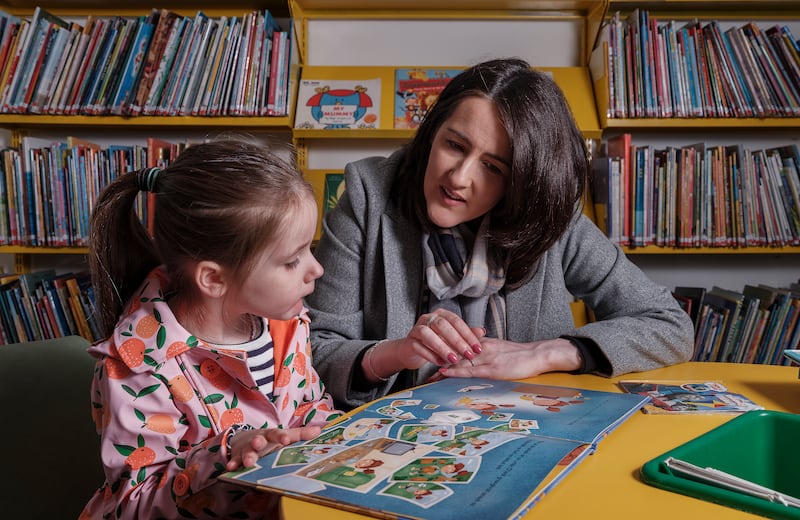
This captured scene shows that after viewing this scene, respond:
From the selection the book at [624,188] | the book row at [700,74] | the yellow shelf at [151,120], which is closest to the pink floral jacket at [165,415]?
Result: the yellow shelf at [151,120]

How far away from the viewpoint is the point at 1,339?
2211 millimetres

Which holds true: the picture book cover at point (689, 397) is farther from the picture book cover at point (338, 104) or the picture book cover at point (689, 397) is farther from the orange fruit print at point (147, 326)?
the picture book cover at point (338, 104)

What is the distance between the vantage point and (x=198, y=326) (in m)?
0.91

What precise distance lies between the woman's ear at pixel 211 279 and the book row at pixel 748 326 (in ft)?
5.78

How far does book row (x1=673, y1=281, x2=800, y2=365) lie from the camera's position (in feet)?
6.88

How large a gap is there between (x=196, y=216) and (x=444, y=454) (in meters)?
0.47

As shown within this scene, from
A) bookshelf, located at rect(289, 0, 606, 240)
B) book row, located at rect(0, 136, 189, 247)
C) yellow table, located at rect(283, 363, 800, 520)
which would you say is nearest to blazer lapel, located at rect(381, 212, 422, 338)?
yellow table, located at rect(283, 363, 800, 520)

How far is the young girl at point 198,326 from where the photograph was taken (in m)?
0.76

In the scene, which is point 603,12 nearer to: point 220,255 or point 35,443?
point 220,255

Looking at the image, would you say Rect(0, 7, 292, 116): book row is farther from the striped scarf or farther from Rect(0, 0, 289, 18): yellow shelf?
the striped scarf

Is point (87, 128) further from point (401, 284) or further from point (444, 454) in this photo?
point (444, 454)

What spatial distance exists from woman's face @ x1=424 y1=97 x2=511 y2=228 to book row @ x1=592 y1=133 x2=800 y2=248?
1.11 metres

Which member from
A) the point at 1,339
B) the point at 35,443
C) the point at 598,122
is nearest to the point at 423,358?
the point at 35,443

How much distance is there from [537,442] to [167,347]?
18.6 inches
